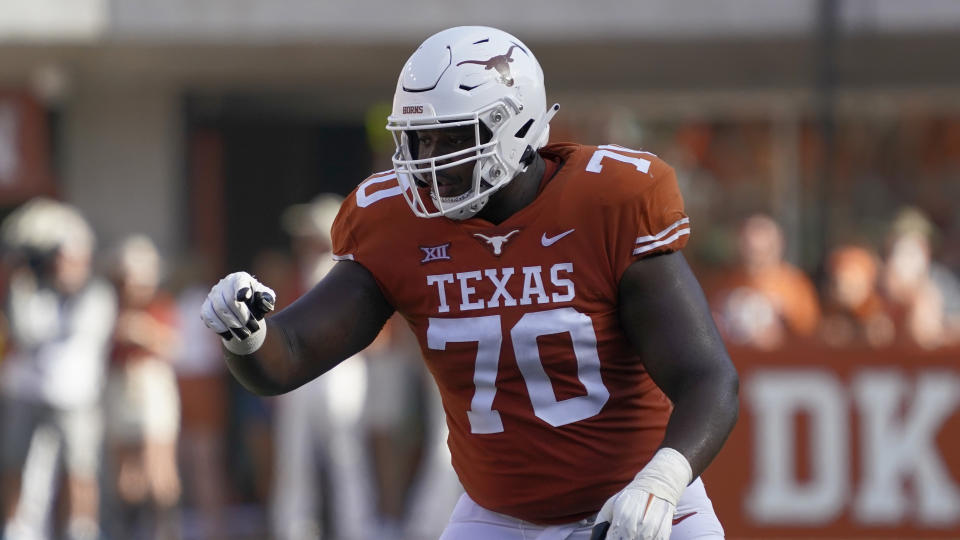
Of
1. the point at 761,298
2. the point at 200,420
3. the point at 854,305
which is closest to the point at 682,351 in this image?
the point at 761,298

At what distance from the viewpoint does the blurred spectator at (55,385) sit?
8.97 metres

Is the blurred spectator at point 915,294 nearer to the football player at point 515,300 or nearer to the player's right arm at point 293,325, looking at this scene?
the football player at point 515,300

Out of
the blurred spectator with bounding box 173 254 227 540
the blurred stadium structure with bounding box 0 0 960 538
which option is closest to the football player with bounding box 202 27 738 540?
the blurred spectator with bounding box 173 254 227 540

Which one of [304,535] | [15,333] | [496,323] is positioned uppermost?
[496,323]

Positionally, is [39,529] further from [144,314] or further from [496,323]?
[496,323]

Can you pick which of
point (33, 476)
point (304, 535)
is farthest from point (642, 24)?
point (33, 476)

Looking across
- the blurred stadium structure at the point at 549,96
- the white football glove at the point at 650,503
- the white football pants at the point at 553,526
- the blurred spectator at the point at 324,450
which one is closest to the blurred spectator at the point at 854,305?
the blurred stadium structure at the point at 549,96

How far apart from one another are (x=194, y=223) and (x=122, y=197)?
0.63 m

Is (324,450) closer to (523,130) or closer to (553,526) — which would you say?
(553,526)

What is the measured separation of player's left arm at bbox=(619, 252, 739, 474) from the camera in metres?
3.47

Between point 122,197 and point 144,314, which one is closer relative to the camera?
point 144,314

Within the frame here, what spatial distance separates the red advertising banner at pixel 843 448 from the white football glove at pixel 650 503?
16.2 ft

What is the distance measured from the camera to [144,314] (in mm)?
9211

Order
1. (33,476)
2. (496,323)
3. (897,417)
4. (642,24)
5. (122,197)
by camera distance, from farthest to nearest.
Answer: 1. (122,197)
2. (642,24)
3. (33,476)
4. (897,417)
5. (496,323)
